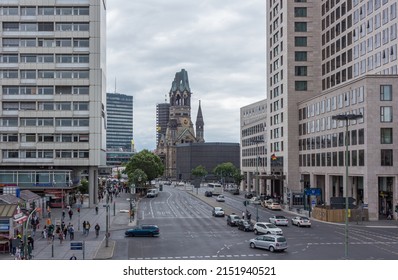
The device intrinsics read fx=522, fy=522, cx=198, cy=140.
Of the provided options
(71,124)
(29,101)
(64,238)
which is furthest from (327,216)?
(29,101)

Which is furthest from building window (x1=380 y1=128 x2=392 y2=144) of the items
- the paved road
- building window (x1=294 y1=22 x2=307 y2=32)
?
building window (x1=294 y1=22 x2=307 y2=32)

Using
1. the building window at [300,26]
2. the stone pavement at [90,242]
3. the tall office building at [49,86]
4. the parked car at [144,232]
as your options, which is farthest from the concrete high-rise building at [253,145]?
the parked car at [144,232]

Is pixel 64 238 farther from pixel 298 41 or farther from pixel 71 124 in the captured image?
pixel 298 41

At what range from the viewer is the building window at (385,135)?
76.6 metres

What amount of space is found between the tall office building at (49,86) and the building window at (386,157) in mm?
47347

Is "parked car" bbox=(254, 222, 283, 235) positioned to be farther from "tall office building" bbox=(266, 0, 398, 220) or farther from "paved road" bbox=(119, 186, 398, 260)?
"tall office building" bbox=(266, 0, 398, 220)

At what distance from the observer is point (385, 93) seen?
76.8 meters

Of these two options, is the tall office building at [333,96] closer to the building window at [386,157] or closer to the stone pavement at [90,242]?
the building window at [386,157]

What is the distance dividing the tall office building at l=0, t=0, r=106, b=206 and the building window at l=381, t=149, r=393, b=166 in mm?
47347

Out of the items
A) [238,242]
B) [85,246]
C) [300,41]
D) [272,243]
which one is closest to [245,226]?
[238,242]

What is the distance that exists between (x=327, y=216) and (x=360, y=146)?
41.4 ft

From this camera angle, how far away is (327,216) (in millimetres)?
74188

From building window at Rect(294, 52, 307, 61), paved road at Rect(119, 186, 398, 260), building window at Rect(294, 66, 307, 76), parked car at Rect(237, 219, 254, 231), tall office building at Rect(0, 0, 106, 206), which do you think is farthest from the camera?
building window at Rect(294, 52, 307, 61)

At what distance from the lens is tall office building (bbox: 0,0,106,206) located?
302 ft
